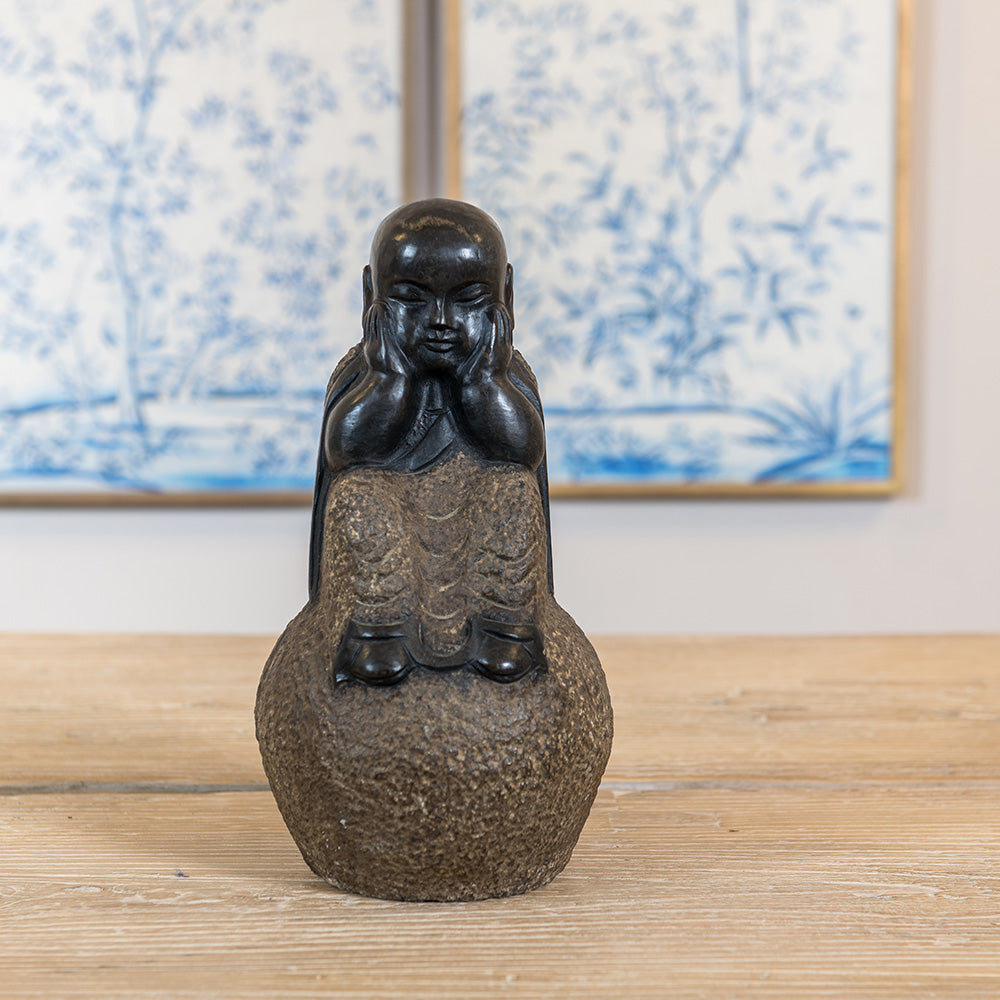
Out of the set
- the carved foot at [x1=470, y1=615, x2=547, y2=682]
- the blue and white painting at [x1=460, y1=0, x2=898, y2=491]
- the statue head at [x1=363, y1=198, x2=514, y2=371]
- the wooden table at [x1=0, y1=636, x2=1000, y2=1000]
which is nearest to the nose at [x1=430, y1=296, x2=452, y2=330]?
the statue head at [x1=363, y1=198, x2=514, y2=371]

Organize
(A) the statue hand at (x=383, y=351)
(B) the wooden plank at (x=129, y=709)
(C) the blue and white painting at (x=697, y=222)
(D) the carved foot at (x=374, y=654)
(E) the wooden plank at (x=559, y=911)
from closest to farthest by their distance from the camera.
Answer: (E) the wooden plank at (x=559, y=911) < (D) the carved foot at (x=374, y=654) < (A) the statue hand at (x=383, y=351) < (B) the wooden plank at (x=129, y=709) < (C) the blue and white painting at (x=697, y=222)

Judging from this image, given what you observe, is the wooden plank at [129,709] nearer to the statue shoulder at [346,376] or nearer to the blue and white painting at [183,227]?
the statue shoulder at [346,376]

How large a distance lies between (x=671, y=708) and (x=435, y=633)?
813 mm

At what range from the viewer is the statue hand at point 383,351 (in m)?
1.13

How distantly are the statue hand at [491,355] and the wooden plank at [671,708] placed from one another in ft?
1.89

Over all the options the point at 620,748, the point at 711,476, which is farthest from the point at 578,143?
the point at 620,748

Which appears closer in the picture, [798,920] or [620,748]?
[798,920]

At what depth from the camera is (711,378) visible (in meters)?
2.82

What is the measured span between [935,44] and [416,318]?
2151 mm

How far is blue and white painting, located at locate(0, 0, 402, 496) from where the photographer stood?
9.01 feet

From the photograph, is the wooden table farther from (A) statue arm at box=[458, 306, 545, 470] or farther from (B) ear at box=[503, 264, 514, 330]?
(B) ear at box=[503, 264, 514, 330]

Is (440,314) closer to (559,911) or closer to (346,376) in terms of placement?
(346,376)

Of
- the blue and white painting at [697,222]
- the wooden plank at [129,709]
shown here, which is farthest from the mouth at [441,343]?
the blue and white painting at [697,222]

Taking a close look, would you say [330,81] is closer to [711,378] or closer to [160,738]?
[711,378]
